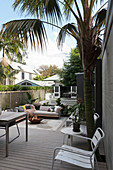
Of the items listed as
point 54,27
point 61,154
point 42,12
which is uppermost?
point 42,12

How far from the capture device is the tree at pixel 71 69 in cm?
1477

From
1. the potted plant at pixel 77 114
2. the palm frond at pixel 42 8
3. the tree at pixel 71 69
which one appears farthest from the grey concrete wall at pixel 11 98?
the palm frond at pixel 42 8

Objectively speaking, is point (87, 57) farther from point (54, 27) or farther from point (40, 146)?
point (40, 146)

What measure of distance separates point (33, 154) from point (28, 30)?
2.88 meters

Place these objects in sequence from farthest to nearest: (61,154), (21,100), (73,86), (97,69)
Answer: (73,86) < (21,100) < (97,69) < (61,154)

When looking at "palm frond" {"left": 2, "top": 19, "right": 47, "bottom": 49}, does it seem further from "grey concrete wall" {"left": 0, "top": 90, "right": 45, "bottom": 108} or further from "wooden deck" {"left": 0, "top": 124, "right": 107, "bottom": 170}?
"grey concrete wall" {"left": 0, "top": 90, "right": 45, "bottom": 108}

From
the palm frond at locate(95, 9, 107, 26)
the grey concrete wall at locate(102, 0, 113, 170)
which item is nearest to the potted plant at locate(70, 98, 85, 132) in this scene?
the grey concrete wall at locate(102, 0, 113, 170)

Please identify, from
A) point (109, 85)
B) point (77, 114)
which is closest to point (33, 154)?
point (77, 114)

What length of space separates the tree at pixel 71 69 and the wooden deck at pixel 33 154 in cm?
1058

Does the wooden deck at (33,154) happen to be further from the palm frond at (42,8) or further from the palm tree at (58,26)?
the palm frond at (42,8)

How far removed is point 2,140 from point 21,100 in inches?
321

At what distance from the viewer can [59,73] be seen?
15.5 metres

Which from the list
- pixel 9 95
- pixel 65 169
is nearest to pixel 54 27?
pixel 65 169

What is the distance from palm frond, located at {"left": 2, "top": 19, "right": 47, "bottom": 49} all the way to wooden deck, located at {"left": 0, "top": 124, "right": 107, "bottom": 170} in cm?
249
